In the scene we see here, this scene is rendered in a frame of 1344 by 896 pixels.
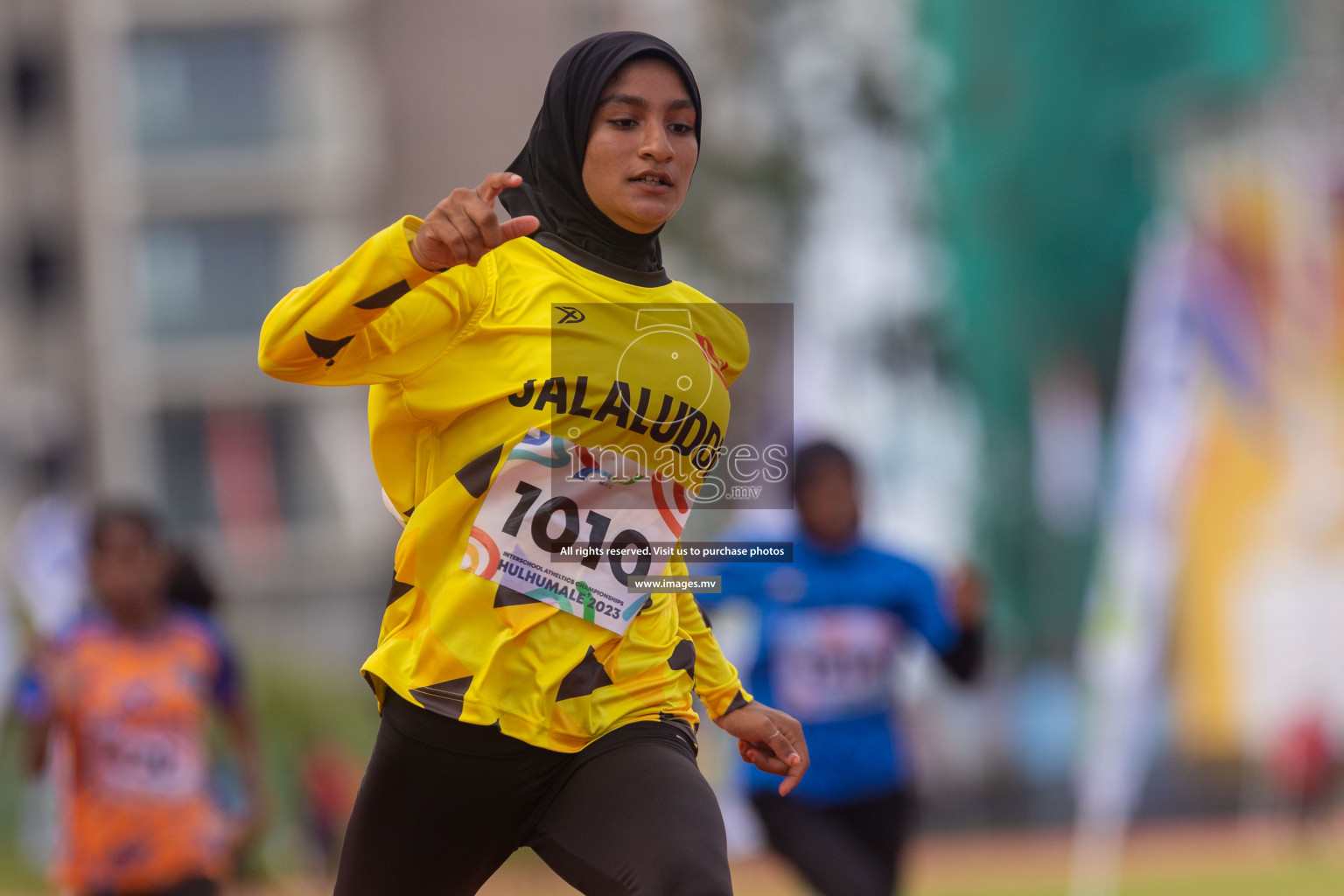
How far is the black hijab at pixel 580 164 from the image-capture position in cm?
329

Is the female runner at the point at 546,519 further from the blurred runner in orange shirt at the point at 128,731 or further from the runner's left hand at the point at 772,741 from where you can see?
the blurred runner in orange shirt at the point at 128,731

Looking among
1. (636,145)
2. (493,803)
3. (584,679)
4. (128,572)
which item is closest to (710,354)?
(636,145)

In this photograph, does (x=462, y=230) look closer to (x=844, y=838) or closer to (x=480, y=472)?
(x=480, y=472)

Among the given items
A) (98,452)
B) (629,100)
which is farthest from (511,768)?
(98,452)

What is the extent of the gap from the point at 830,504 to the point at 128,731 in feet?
8.78

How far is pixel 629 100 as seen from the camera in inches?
129

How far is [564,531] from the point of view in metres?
3.24

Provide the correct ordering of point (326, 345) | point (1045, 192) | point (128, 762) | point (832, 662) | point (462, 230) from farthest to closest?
point (1045, 192) → point (832, 662) → point (128, 762) → point (326, 345) → point (462, 230)

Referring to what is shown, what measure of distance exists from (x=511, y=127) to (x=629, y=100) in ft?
104

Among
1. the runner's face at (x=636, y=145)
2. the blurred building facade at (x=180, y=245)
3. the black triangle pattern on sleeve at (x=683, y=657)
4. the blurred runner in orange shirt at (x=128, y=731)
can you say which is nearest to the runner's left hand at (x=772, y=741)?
the black triangle pattern on sleeve at (x=683, y=657)

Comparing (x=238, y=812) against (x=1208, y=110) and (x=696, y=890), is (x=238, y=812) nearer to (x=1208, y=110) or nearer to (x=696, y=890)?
(x=696, y=890)

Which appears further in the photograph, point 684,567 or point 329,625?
point 329,625

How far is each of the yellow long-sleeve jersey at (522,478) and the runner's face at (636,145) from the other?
0.17 m

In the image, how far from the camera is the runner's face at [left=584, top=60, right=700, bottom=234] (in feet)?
10.7
